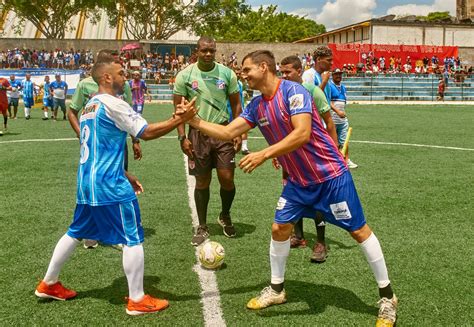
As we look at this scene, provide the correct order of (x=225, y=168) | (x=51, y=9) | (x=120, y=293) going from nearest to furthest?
(x=120, y=293)
(x=225, y=168)
(x=51, y=9)

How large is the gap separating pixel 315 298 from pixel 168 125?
201 centimetres

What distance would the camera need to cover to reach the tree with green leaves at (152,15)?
176 feet

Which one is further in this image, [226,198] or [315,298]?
[226,198]

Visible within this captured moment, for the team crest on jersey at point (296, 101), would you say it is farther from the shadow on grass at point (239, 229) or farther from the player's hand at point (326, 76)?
the player's hand at point (326, 76)

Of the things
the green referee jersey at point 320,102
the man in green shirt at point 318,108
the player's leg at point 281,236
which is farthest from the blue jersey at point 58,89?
the player's leg at point 281,236

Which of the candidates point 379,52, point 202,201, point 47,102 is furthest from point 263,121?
point 379,52

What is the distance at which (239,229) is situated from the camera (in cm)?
697

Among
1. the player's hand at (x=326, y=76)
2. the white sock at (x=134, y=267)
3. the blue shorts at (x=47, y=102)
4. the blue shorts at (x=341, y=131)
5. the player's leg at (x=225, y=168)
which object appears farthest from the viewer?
the blue shorts at (x=47, y=102)

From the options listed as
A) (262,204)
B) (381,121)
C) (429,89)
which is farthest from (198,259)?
(429,89)

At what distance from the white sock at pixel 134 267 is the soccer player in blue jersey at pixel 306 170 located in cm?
95

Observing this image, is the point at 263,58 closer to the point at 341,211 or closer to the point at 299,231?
the point at 341,211

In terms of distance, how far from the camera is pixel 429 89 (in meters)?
42.4

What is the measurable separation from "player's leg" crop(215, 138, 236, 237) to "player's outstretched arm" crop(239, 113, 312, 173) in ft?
8.03

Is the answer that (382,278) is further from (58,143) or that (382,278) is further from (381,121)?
(381,121)
